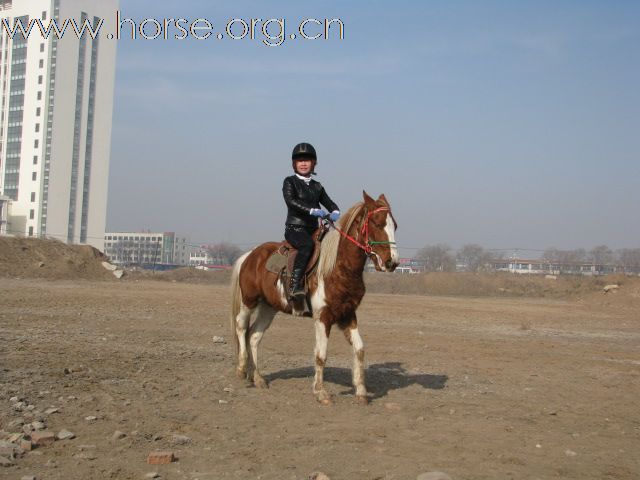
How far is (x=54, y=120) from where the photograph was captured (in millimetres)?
90875

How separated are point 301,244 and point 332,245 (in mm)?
439

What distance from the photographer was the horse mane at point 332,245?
25.3 ft

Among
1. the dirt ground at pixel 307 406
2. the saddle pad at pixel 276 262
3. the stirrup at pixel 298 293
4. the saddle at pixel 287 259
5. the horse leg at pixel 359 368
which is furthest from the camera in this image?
the saddle pad at pixel 276 262

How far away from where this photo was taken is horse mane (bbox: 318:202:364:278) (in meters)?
7.71

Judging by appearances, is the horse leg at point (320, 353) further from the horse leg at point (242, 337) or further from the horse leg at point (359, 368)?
the horse leg at point (242, 337)

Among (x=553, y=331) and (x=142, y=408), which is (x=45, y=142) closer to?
(x=553, y=331)

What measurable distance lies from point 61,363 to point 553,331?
14857mm

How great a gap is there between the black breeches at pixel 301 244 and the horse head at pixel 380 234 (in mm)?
800

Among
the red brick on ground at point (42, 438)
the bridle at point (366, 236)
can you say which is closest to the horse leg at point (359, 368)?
the bridle at point (366, 236)

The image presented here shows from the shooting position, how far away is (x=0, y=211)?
8450cm

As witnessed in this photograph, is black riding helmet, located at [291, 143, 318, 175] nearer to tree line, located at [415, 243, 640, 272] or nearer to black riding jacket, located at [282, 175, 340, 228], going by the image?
black riding jacket, located at [282, 175, 340, 228]

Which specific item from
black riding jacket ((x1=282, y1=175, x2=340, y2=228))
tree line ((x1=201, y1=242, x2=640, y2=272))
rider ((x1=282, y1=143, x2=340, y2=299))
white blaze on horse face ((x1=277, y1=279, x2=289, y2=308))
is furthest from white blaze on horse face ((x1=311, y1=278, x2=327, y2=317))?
tree line ((x1=201, y1=242, x2=640, y2=272))

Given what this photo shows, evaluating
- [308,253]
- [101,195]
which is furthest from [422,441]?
[101,195]

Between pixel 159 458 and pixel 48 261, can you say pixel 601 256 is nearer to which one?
pixel 48 261
